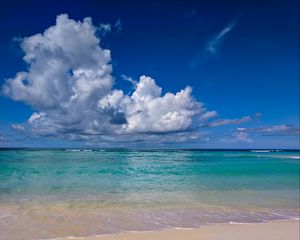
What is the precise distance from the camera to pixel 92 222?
336 inches

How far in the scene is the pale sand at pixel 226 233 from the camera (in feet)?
23.2

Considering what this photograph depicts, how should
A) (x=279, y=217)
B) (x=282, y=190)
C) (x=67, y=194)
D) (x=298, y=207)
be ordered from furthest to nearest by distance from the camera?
(x=282, y=190)
(x=67, y=194)
(x=298, y=207)
(x=279, y=217)

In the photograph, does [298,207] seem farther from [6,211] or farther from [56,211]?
[6,211]

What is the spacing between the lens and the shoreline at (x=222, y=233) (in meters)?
7.05

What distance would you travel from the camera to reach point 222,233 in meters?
7.50

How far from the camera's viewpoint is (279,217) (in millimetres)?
9500

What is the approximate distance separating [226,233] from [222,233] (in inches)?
4.1

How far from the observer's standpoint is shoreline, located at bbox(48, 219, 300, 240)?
705 cm

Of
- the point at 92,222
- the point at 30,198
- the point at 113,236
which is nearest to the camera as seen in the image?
the point at 113,236

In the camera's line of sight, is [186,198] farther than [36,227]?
Yes

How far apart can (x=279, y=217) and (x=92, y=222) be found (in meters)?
6.09

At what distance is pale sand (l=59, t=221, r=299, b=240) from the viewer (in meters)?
7.07

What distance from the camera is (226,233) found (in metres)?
7.50

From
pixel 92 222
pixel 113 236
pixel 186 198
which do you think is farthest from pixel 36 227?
pixel 186 198
